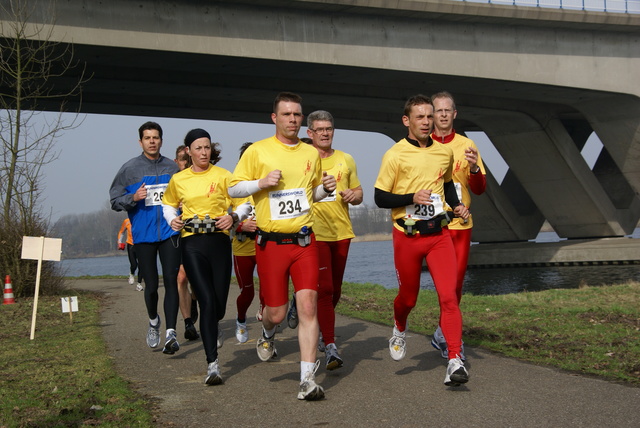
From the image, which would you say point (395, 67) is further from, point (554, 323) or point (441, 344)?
point (441, 344)

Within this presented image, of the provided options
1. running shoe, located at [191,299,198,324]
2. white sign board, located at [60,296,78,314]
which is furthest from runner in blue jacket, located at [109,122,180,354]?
white sign board, located at [60,296,78,314]

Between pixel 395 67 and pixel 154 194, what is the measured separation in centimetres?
1954

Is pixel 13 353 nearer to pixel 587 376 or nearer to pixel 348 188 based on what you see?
pixel 348 188

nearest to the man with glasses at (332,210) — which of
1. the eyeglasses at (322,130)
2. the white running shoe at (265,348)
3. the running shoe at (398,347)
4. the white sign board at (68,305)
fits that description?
the eyeglasses at (322,130)

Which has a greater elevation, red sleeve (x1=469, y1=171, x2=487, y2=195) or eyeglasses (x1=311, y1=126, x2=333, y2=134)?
eyeglasses (x1=311, y1=126, x2=333, y2=134)

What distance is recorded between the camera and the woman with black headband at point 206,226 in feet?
23.7

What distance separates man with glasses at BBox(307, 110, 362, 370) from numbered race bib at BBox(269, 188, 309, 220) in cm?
140

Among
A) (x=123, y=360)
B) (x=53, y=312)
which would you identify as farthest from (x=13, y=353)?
(x=53, y=312)

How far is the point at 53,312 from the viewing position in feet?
51.0

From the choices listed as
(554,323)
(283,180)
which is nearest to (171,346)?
(283,180)

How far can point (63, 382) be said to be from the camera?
739cm

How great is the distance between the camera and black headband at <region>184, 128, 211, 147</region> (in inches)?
320

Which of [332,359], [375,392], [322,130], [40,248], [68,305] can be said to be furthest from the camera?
[68,305]

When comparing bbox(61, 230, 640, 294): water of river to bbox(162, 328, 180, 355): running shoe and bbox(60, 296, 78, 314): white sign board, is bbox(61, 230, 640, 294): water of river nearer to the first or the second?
bbox(60, 296, 78, 314): white sign board
